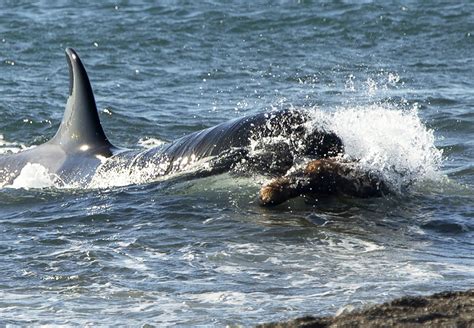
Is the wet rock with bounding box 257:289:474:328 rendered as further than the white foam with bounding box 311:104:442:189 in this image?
No

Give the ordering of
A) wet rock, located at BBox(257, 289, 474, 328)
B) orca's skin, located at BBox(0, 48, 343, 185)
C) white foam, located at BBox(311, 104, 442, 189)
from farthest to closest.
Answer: white foam, located at BBox(311, 104, 442, 189), orca's skin, located at BBox(0, 48, 343, 185), wet rock, located at BBox(257, 289, 474, 328)

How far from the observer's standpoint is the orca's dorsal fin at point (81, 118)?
1130 cm

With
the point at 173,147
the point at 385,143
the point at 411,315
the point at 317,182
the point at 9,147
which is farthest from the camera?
the point at 9,147

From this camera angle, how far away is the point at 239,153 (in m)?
9.68

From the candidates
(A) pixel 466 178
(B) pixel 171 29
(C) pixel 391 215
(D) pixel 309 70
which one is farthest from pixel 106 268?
(B) pixel 171 29

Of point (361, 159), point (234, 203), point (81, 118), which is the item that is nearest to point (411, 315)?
point (361, 159)

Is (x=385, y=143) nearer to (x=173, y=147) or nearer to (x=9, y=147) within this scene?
(x=173, y=147)

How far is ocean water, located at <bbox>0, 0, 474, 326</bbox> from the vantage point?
23.1 ft

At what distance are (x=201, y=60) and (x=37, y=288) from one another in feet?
41.7

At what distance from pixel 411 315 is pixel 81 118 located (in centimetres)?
645

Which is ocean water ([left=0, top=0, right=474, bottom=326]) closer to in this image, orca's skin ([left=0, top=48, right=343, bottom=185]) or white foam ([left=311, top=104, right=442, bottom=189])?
white foam ([left=311, top=104, right=442, bottom=189])

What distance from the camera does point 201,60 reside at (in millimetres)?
19781

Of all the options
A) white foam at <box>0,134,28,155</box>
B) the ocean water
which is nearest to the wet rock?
the ocean water

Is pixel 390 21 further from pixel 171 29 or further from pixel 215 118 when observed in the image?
pixel 215 118
